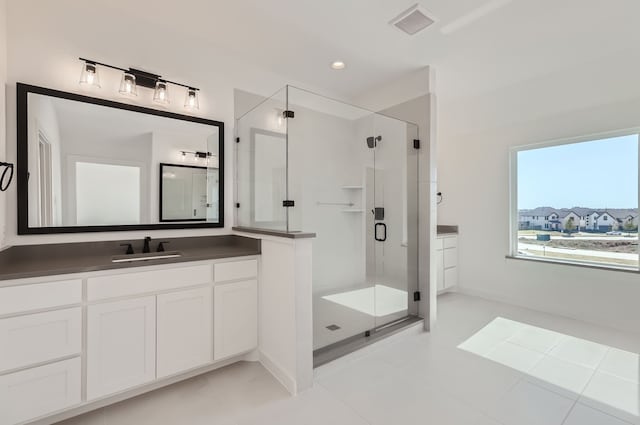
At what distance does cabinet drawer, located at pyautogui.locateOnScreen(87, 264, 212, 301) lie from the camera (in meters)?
1.67

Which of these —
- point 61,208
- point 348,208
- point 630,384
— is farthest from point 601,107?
point 61,208

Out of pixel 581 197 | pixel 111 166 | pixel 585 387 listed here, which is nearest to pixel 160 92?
pixel 111 166

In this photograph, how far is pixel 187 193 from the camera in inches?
96.5

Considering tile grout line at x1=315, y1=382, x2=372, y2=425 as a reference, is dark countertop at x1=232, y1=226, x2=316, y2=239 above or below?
above

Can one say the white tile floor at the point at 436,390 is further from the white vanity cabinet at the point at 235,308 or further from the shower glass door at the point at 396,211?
the shower glass door at the point at 396,211

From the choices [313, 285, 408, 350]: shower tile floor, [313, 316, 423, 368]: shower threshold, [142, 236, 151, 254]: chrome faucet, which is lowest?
[313, 316, 423, 368]: shower threshold

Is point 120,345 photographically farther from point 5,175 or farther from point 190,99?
point 190,99

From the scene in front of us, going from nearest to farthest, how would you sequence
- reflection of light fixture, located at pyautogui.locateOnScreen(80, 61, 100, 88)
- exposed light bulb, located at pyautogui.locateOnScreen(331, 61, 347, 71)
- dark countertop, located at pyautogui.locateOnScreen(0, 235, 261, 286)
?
1. dark countertop, located at pyautogui.locateOnScreen(0, 235, 261, 286)
2. reflection of light fixture, located at pyautogui.locateOnScreen(80, 61, 100, 88)
3. exposed light bulb, located at pyautogui.locateOnScreen(331, 61, 347, 71)

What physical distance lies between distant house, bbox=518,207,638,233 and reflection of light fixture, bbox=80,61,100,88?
4694 mm

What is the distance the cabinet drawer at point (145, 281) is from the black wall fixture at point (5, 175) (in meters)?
0.77

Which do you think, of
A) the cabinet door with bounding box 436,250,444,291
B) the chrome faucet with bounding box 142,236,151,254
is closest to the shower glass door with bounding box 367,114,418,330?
the cabinet door with bounding box 436,250,444,291

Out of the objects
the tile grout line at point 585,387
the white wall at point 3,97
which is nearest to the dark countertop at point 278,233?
the white wall at point 3,97

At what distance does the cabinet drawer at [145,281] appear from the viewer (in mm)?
1667

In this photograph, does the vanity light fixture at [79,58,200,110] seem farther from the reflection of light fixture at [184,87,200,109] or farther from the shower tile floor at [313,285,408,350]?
the shower tile floor at [313,285,408,350]
